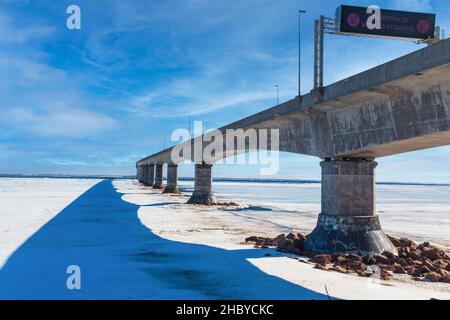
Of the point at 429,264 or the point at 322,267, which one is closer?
the point at 322,267

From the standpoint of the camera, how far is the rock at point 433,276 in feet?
39.8

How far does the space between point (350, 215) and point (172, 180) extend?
162ft

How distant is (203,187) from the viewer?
43.5 m

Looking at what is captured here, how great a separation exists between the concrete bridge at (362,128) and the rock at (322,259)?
1097 millimetres

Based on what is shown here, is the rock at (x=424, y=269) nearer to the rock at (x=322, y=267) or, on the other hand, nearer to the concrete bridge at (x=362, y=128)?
the concrete bridge at (x=362, y=128)

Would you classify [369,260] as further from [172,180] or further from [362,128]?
[172,180]

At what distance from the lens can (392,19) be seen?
15945 mm

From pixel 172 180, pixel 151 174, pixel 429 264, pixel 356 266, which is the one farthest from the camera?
pixel 151 174

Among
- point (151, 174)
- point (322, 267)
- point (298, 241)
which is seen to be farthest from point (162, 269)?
point (151, 174)

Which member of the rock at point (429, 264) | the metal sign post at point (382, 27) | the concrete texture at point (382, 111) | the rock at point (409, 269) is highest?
the metal sign post at point (382, 27)

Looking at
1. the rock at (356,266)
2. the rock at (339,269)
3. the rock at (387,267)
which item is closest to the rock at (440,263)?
the rock at (387,267)

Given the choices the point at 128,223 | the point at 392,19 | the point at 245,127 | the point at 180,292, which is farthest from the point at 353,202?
the point at 128,223

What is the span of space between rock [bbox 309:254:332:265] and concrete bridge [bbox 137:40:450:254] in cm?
110

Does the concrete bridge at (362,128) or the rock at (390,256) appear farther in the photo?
the rock at (390,256)
